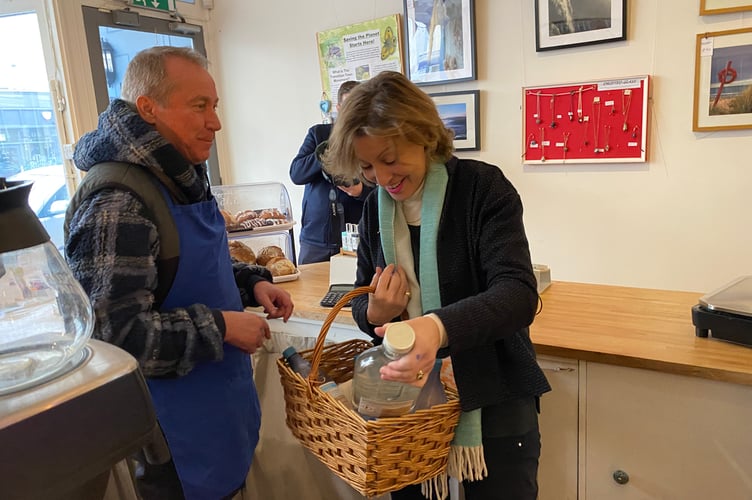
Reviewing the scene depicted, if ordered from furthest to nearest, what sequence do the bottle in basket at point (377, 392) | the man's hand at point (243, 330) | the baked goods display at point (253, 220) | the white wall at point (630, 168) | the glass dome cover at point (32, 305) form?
the white wall at point (630, 168), the baked goods display at point (253, 220), the man's hand at point (243, 330), the bottle in basket at point (377, 392), the glass dome cover at point (32, 305)

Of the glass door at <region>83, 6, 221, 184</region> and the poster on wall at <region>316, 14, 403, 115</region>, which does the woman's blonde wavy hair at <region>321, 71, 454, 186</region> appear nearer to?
the poster on wall at <region>316, 14, 403, 115</region>

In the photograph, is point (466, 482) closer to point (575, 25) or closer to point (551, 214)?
point (551, 214)

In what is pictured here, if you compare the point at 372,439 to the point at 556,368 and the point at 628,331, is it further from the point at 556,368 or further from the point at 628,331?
Answer: the point at 628,331

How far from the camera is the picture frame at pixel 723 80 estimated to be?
2203 millimetres

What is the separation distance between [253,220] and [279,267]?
1.02ft

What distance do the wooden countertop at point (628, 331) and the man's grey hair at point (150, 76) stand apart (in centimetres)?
78

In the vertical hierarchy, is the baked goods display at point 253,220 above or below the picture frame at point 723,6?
below

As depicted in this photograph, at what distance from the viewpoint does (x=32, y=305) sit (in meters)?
0.55

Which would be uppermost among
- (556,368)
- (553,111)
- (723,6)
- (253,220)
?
(723,6)

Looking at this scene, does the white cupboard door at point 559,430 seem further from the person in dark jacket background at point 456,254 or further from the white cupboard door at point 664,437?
the person in dark jacket background at point 456,254

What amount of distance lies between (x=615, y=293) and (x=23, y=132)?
9.71 ft

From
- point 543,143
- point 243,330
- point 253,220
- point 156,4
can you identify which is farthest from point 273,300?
point 156,4

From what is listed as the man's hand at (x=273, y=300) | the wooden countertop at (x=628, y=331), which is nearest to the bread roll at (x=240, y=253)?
the wooden countertop at (x=628, y=331)

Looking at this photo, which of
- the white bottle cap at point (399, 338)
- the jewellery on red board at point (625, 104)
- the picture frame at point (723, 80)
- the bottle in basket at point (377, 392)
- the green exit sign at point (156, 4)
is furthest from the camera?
the green exit sign at point (156, 4)
